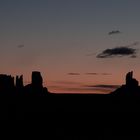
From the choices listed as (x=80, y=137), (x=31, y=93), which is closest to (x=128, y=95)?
(x=31, y=93)

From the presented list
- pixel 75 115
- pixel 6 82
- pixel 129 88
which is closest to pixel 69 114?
pixel 75 115

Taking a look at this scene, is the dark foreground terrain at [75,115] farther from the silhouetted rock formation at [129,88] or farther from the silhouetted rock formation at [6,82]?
the silhouetted rock formation at [6,82]

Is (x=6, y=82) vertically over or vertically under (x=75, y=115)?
over

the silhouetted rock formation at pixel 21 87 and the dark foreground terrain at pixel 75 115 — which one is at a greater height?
the silhouetted rock formation at pixel 21 87

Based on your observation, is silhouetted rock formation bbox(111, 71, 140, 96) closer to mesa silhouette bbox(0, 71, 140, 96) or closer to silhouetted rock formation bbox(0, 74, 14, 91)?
mesa silhouette bbox(0, 71, 140, 96)

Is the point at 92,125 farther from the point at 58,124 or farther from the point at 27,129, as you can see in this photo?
the point at 27,129

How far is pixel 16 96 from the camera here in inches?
3312

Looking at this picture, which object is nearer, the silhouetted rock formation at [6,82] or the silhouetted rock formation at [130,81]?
the silhouetted rock formation at [6,82]

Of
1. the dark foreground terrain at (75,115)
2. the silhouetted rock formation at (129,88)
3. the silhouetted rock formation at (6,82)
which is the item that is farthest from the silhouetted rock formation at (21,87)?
the silhouetted rock formation at (129,88)

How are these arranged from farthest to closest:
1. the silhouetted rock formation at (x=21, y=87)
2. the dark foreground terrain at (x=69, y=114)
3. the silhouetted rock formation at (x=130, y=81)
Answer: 1. the silhouetted rock formation at (x=130, y=81)
2. the silhouetted rock formation at (x=21, y=87)
3. the dark foreground terrain at (x=69, y=114)

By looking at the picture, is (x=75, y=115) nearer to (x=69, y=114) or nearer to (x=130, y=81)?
(x=69, y=114)

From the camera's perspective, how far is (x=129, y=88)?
94.9 m

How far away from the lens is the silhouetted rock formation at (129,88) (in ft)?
300

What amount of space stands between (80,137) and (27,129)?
781 cm
